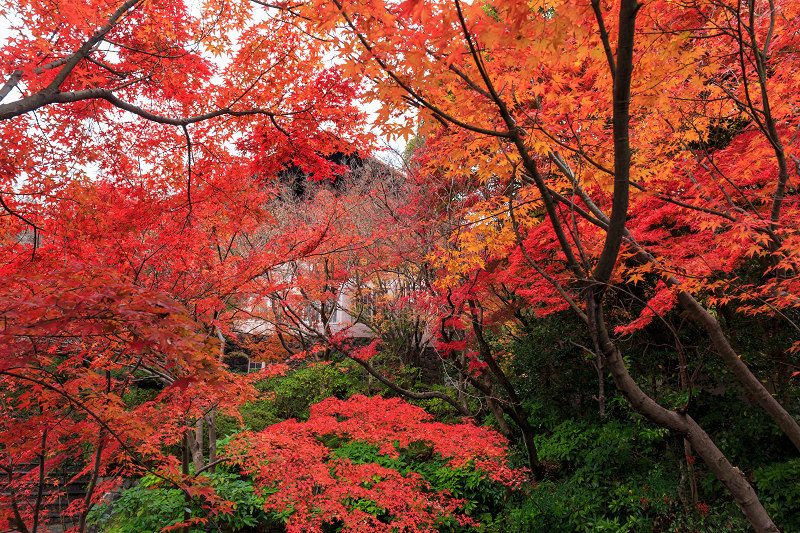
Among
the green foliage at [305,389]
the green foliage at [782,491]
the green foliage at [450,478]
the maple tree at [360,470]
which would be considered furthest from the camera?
the green foliage at [305,389]

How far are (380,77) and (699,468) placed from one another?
258 inches

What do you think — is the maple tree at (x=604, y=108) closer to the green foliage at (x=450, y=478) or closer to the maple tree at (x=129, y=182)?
the maple tree at (x=129, y=182)

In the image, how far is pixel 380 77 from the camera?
7.84ft

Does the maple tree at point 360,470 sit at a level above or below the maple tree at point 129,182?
below

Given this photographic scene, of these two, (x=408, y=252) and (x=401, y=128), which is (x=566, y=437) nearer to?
(x=408, y=252)

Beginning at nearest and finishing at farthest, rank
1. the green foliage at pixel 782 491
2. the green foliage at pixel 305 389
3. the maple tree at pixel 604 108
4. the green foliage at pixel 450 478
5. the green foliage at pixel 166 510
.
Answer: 1. the maple tree at pixel 604 108
2. the green foliage at pixel 782 491
3. the green foliage at pixel 166 510
4. the green foliage at pixel 450 478
5. the green foliage at pixel 305 389

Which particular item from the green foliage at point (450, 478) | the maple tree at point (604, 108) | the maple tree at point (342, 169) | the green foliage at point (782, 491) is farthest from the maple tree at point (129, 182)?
the green foliage at point (782, 491)

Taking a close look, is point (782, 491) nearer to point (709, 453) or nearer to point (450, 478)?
point (709, 453)

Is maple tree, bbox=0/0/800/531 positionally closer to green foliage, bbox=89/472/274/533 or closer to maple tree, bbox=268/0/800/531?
maple tree, bbox=268/0/800/531

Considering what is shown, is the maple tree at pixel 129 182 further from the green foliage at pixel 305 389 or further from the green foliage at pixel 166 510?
the green foliage at pixel 305 389

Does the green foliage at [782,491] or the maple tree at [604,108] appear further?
the green foliage at [782,491]

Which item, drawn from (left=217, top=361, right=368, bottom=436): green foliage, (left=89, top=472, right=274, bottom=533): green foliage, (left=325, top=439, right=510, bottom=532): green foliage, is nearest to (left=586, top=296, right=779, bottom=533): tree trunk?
(left=325, top=439, right=510, bottom=532): green foliage

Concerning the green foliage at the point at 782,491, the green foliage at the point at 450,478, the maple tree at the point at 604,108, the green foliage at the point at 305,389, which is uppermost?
the maple tree at the point at 604,108

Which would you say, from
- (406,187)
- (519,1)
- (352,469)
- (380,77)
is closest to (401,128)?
(380,77)
